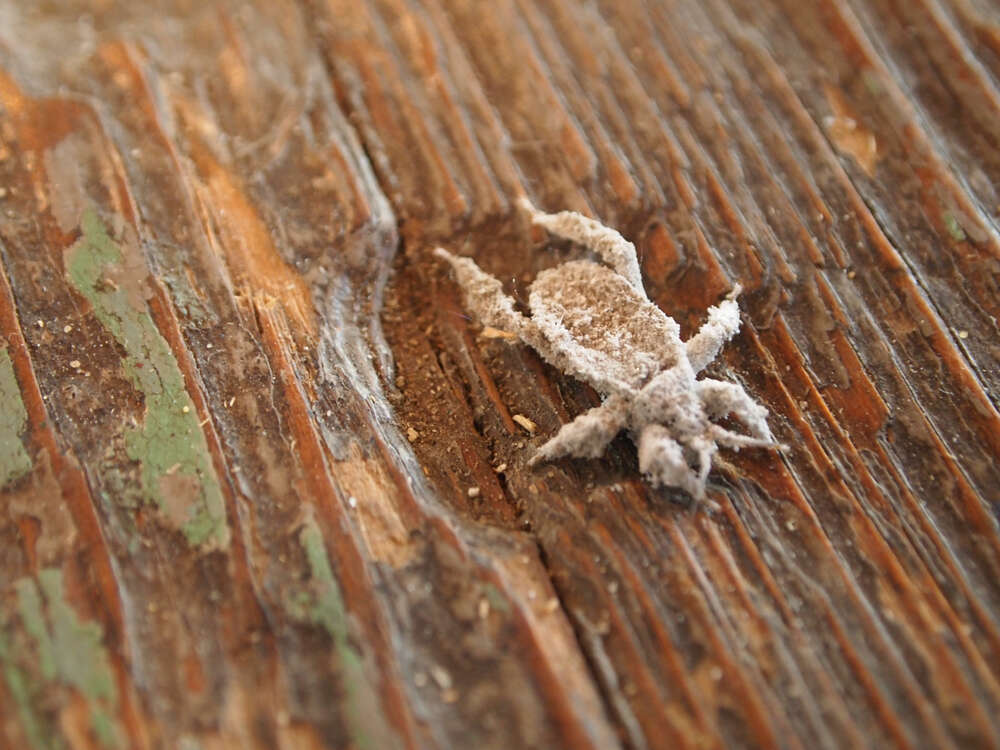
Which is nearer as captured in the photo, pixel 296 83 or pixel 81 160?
pixel 81 160

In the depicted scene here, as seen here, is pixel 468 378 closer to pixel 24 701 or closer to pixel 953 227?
pixel 24 701

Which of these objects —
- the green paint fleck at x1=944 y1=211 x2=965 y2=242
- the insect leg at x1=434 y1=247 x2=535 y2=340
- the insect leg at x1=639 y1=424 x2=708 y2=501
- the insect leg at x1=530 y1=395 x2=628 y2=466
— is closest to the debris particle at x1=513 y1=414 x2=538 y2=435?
the insect leg at x1=530 y1=395 x2=628 y2=466

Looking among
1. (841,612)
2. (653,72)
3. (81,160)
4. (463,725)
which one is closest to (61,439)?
(81,160)

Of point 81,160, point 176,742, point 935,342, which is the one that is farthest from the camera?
point 81,160

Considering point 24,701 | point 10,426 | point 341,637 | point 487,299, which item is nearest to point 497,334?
point 487,299

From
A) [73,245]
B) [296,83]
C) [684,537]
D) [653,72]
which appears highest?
[653,72]

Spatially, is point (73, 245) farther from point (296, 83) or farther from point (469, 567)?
point (469, 567)

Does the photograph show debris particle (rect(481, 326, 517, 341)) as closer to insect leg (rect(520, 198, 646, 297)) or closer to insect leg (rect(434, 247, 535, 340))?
insect leg (rect(434, 247, 535, 340))
